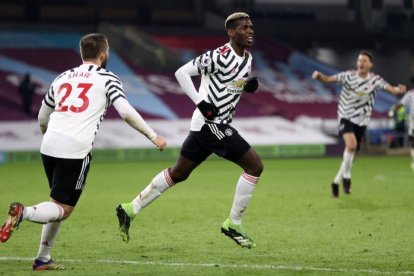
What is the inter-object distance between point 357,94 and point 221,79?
7.30 meters

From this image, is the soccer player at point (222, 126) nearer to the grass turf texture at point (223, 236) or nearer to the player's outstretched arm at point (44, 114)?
the grass turf texture at point (223, 236)

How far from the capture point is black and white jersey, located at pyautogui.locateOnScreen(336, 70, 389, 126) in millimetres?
17984

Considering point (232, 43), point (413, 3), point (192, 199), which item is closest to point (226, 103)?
point (232, 43)

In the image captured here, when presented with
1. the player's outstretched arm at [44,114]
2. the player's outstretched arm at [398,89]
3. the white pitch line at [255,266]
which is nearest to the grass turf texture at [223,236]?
the white pitch line at [255,266]

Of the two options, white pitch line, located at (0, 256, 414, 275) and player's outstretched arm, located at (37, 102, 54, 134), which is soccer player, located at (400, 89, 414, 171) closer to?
white pitch line, located at (0, 256, 414, 275)

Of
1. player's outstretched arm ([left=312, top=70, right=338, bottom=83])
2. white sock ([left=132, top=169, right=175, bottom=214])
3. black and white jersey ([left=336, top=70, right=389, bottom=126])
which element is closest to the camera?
white sock ([left=132, top=169, right=175, bottom=214])

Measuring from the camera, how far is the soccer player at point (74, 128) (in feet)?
29.7

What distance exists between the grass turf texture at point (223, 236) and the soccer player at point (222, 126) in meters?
0.52

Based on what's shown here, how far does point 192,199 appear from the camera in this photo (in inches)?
701

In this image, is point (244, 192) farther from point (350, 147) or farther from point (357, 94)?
point (357, 94)

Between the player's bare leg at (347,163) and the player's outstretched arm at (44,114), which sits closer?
the player's outstretched arm at (44,114)

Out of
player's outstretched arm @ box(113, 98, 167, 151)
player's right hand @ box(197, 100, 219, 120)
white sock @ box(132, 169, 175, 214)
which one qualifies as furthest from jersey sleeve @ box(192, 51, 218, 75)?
player's outstretched arm @ box(113, 98, 167, 151)

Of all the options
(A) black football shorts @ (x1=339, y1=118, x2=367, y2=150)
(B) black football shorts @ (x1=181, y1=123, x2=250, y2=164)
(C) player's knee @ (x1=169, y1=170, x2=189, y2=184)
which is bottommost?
(A) black football shorts @ (x1=339, y1=118, x2=367, y2=150)

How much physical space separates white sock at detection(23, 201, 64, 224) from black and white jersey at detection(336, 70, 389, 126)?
32.4 ft
